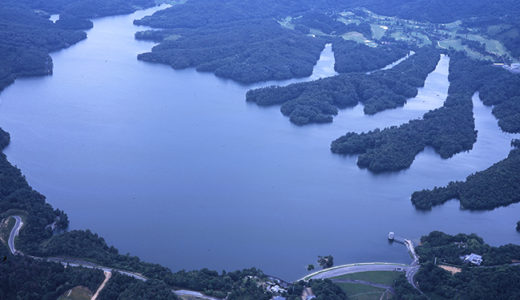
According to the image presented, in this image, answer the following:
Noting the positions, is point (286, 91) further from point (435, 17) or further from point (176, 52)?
point (435, 17)

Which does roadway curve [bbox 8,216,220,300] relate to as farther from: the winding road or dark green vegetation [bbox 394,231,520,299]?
dark green vegetation [bbox 394,231,520,299]

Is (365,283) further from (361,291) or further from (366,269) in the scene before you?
(366,269)

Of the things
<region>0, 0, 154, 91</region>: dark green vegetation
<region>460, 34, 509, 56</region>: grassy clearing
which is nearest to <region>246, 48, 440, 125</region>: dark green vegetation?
<region>460, 34, 509, 56</region>: grassy clearing

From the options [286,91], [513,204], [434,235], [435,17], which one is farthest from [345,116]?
[435,17]

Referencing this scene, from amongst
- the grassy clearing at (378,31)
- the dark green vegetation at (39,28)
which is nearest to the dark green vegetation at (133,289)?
the dark green vegetation at (39,28)

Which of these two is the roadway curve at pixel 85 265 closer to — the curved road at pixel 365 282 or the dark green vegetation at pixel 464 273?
the curved road at pixel 365 282

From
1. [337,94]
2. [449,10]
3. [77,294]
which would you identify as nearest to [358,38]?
[449,10]
